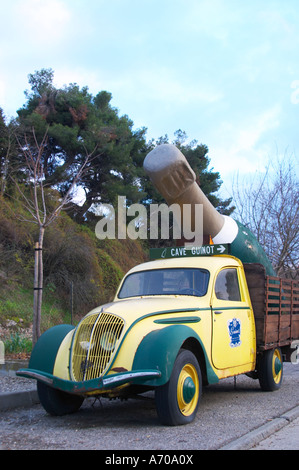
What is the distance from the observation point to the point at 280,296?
9047 millimetres

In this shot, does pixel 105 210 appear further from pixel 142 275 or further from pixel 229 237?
pixel 142 275

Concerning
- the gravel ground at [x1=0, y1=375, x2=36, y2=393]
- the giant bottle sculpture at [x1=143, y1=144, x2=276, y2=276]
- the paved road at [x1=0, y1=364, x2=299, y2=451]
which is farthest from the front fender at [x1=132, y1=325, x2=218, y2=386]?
Answer: the giant bottle sculpture at [x1=143, y1=144, x2=276, y2=276]

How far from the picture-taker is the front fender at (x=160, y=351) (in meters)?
5.59

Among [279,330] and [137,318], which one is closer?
[137,318]

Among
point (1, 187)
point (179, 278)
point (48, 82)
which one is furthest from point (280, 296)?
point (48, 82)

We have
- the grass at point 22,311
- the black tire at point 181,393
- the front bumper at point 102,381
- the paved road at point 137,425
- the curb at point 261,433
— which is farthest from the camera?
the grass at point 22,311

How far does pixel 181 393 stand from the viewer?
232 inches

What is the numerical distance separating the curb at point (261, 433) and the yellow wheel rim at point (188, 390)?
828 millimetres

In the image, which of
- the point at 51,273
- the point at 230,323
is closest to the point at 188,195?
the point at 230,323

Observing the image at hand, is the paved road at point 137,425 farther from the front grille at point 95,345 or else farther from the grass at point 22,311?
the grass at point 22,311

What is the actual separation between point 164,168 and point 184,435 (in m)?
4.82

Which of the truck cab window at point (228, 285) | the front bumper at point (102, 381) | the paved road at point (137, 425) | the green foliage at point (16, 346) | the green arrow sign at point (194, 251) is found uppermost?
the green arrow sign at point (194, 251)

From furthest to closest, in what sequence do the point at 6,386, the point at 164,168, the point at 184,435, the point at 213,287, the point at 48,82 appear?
the point at 48,82
the point at 164,168
the point at 6,386
the point at 213,287
the point at 184,435

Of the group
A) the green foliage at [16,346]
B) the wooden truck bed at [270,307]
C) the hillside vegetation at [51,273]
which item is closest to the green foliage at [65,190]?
the hillside vegetation at [51,273]
